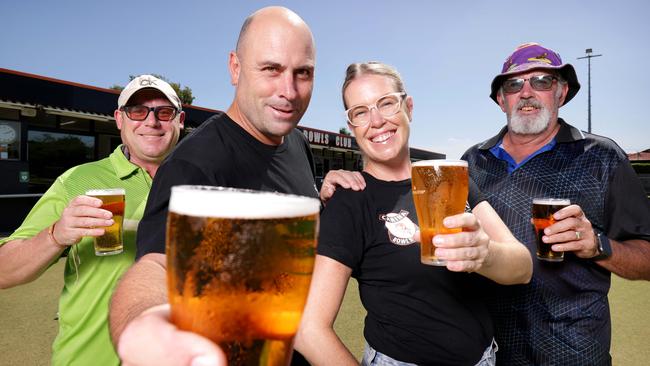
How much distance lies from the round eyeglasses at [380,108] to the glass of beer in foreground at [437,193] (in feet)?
2.08

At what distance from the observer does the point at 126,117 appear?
2.72m

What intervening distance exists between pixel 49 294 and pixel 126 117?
4.34 metres

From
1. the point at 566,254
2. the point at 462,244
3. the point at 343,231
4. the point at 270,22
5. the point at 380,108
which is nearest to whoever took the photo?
the point at 462,244

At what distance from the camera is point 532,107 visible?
2805 mm

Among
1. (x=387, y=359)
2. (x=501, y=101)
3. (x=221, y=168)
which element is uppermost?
(x=501, y=101)

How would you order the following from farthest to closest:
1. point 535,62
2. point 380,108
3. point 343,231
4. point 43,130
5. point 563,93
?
point 43,130, point 563,93, point 535,62, point 380,108, point 343,231

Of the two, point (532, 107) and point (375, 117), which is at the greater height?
point (532, 107)

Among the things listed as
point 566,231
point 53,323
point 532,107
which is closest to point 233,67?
point 566,231

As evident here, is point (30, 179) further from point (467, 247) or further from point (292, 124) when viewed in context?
point (467, 247)

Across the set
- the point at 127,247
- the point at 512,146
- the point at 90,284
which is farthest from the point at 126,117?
the point at 512,146

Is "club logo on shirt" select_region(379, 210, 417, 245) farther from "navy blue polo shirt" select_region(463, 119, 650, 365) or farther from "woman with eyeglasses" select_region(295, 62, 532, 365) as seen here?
"navy blue polo shirt" select_region(463, 119, 650, 365)

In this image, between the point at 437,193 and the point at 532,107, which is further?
the point at 532,107

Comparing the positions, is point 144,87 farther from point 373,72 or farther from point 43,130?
point 43,130

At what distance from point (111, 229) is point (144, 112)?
3.20 ft
